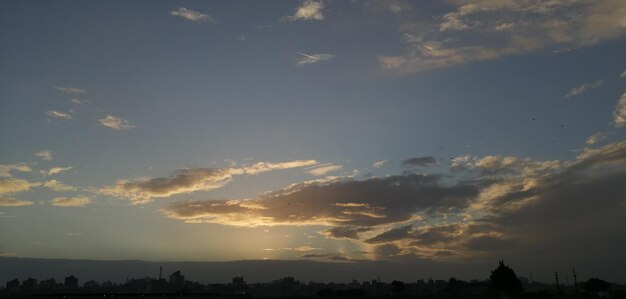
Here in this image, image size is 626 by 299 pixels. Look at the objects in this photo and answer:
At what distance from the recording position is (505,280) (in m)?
102

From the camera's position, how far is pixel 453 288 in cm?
19375

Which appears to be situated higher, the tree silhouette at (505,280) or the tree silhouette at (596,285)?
the tree silhouette at (505,280)

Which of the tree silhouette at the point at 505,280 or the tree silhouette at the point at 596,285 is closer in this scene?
the tree silhouette at the point at 505,280

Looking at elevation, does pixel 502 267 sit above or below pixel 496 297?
above

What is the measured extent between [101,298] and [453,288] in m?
147

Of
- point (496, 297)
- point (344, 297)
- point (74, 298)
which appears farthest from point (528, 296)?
point (74, 298)

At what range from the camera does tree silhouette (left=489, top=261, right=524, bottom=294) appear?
102 meters

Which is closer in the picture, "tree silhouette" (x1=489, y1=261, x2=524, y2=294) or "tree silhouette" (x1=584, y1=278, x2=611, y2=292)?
"tree silhouette" (x1=489, y1=261, x2=524, y2=294)

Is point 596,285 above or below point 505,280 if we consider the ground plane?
below

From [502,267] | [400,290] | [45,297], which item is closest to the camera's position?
[45,297]

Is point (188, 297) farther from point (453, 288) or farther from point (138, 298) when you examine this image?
point (453, 288)

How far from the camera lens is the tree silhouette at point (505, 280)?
102 metres

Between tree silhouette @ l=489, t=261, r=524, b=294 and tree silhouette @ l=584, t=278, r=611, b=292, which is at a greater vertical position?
tree silhouette @ l=489, t=261, r=524, b=294

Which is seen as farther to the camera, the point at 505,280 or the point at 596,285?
the point at 596,285
